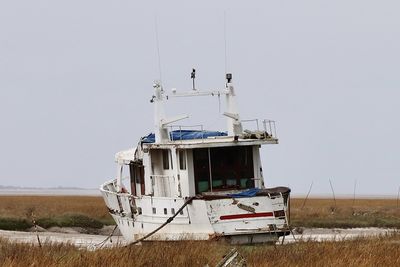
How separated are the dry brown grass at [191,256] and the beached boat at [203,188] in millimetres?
5332

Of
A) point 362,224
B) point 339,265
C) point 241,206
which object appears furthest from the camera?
point 362,224

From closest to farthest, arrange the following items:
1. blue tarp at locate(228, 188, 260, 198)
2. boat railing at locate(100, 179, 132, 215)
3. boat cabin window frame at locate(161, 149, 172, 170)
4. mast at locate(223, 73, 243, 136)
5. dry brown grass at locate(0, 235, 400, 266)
A: dry brown grass at locate(0, 235, 400, 266)
blue tarp at locate(228, 188, 260, 198)
boat cabin window frame at locate(161, 149, 172, 170)
mast at locate(223, 73, 243, 136)
boat railing at locate(100, 179, 132, 215)

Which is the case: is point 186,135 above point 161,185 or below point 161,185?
above

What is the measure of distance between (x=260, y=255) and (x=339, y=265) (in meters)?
2.89

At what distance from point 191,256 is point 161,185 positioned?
12517mm

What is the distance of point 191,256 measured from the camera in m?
18.8

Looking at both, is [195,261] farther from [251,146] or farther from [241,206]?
[251,146]

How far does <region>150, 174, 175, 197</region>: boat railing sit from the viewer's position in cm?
3081

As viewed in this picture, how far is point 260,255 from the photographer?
2052 cm

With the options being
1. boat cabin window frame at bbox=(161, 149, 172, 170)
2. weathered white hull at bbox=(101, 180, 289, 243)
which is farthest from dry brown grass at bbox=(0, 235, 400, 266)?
boat cabin window frame at bbox=(161, 149, 172, 170)

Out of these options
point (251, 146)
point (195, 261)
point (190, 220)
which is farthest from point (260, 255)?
point (251, 146)

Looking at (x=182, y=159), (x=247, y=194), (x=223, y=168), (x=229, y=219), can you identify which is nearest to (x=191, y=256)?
(x=229, y=219)

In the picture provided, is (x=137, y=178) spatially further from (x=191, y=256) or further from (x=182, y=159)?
(x=191, y=256)

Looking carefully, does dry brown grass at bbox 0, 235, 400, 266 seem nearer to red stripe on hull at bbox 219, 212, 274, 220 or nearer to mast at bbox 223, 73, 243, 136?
red stripe on hull at bbox 219, 212, 274, 220
